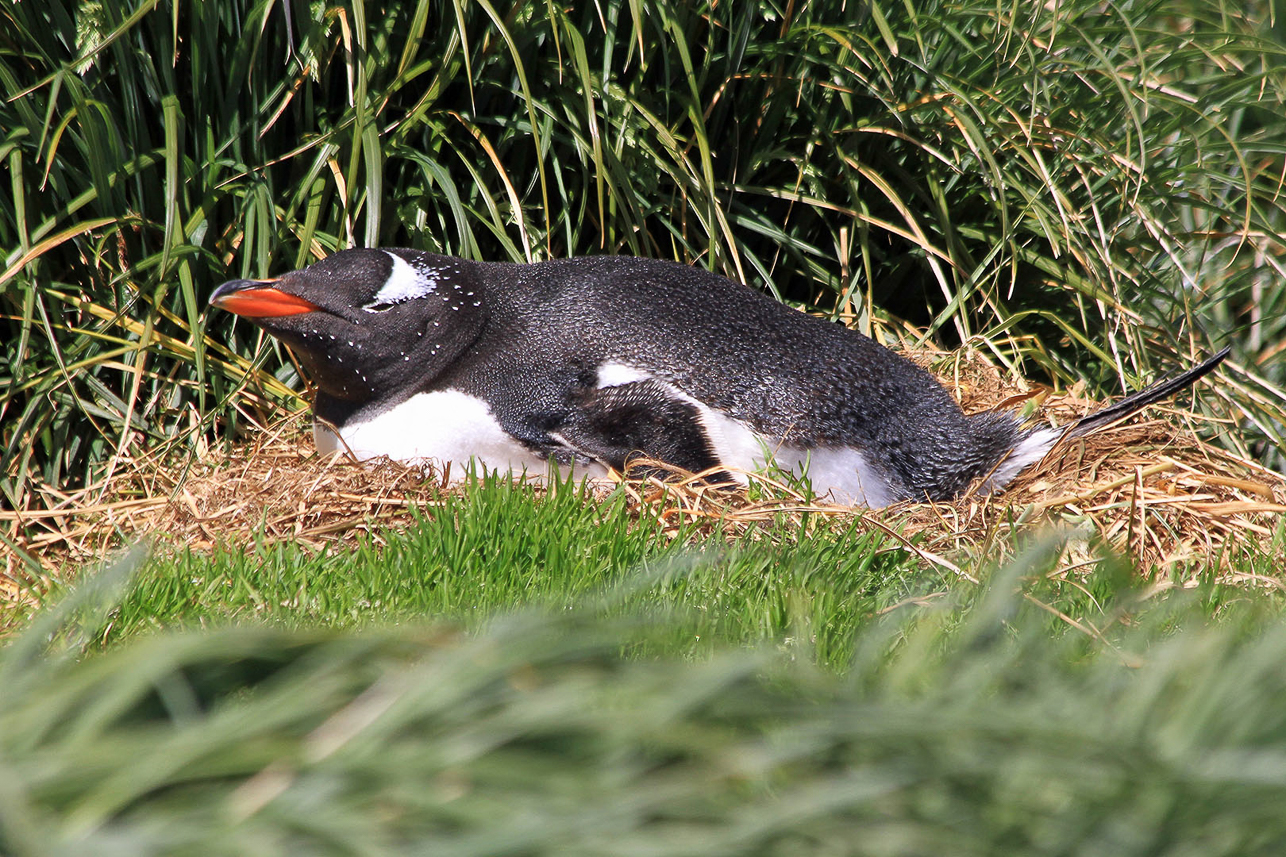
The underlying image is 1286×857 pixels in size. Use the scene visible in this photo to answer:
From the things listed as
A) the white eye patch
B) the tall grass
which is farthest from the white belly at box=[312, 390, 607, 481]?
the tall grass

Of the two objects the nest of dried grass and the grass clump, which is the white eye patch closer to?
the nest of dried grass

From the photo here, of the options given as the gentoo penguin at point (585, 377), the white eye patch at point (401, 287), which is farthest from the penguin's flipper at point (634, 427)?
the white eye patch at point (401, 287)

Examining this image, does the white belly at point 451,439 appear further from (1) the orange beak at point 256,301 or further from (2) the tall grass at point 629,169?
(2) the tall grass at point 629,169

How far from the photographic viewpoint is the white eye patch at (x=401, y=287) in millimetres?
2850

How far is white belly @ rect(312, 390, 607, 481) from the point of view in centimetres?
281

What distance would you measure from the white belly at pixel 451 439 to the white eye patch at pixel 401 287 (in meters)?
0.24

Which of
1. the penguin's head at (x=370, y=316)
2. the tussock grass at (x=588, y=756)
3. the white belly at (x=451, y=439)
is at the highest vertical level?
the tussock grass at (x=588, y=756)

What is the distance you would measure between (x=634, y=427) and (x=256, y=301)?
3.08 ft

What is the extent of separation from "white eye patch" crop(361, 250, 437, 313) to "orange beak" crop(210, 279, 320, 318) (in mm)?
152

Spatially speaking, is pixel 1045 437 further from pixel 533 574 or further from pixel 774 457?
pixel 533 574

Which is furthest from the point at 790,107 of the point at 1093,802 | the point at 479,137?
the point at 1093,802

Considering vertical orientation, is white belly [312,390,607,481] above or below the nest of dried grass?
above

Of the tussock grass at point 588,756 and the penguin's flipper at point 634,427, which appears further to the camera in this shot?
the penguin's flipper at point 634,427

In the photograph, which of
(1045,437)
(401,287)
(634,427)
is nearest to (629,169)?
(401,287)
